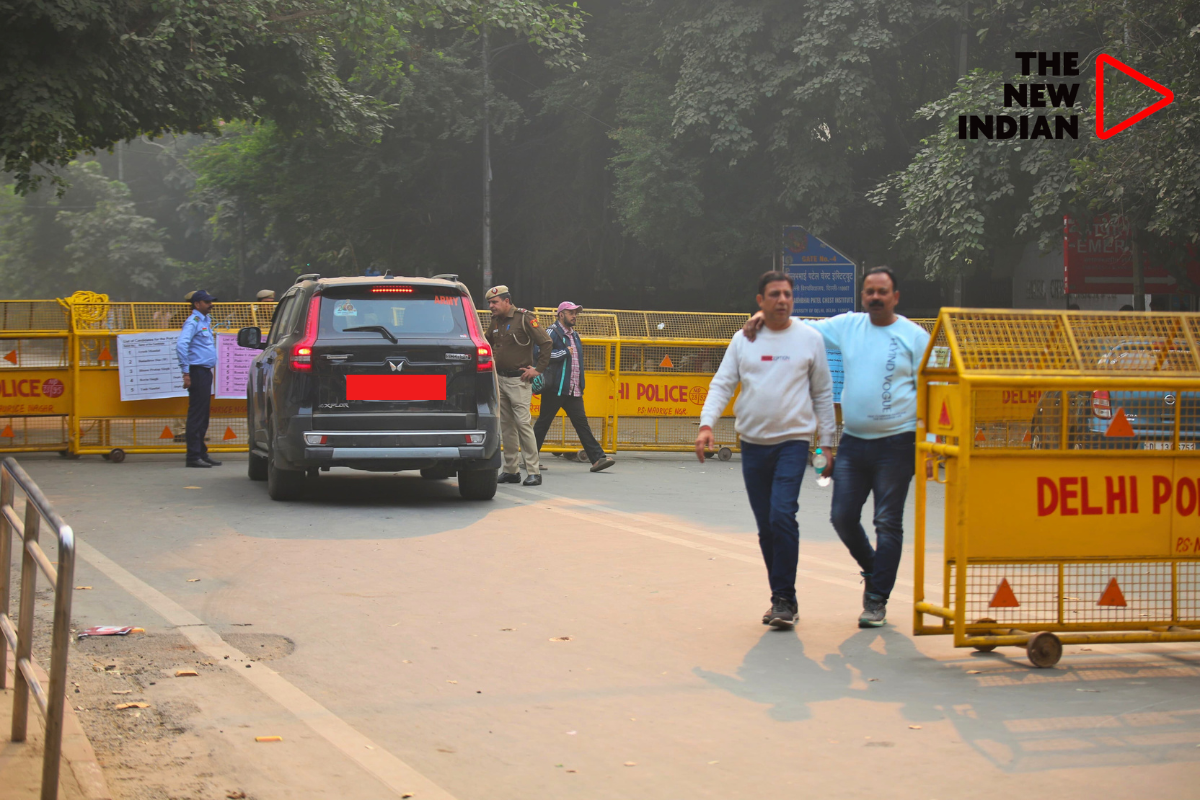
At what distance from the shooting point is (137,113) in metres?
17.2

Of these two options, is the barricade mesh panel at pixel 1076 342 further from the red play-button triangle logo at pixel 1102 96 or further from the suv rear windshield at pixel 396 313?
the red play-button triangle logo at pixel 1102 96

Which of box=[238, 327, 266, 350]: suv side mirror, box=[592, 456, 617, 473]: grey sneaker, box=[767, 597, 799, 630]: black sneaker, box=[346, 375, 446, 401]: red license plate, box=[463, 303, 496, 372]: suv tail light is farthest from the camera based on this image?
box=[592, 456, 617, 473]: grey sneaker

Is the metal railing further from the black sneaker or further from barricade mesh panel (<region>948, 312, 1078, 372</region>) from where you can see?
barricade mesh panel (<region>948, 312, 1078, 372</region>)

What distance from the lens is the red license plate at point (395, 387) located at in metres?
10.3

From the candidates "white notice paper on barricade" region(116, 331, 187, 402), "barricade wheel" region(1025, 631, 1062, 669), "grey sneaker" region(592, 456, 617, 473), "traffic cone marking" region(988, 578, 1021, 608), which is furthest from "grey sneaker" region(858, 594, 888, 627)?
"white notice paper on barricade" region(116, 331, 187, 402)

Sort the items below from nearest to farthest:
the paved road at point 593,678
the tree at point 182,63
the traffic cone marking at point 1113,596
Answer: the paved road at point 593,678 → the traffic cone marking at point 1113,596 → the tree at point 182,63

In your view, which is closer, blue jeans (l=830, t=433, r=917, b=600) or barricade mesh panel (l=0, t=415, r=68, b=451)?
blue jeans (l=830, t=433, r=917, b=600)

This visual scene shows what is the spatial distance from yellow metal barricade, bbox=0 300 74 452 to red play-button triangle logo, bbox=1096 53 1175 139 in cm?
1433

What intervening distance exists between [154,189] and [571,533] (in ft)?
283

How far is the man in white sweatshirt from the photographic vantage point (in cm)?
637

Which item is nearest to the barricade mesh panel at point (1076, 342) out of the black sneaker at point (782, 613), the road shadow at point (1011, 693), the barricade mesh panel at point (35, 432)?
the road shadow at point (1011, 693)

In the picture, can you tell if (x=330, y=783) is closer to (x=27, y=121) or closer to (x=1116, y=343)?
(x=1116, y=343)

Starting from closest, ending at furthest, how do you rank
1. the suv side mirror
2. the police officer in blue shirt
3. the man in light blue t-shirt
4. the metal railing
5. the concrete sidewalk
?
the metal railing < the concrete sidewalk < the man in light blue t-shirt < the suv side mirror < the police officer in blue shirt

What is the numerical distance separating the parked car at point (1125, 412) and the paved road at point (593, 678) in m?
1.01
